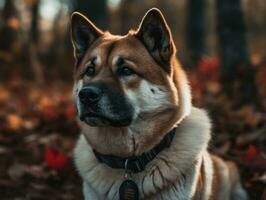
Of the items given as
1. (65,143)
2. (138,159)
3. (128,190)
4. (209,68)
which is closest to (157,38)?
(138,159)

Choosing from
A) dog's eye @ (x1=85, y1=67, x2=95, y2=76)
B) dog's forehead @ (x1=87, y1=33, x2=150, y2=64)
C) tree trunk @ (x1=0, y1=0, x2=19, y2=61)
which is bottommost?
tree trunk @ (x1=0, y1=0, x2=19, y2=61)

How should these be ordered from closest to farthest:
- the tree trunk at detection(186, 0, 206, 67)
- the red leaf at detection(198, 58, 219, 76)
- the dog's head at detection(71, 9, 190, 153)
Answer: the dog's head at detection(71, 9, 190, 153) < the red leaf at detection(198, 58, 219, 76) < the tree trunk at detection(186, 0, 206, 67)

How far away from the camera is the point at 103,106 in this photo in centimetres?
425

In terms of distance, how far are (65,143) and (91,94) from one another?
3092mm

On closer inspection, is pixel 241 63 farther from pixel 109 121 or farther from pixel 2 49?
pixel 2 49

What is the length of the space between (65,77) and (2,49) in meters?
2.16

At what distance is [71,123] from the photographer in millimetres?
7910

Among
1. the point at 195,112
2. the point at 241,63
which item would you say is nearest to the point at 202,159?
the point at 195,112

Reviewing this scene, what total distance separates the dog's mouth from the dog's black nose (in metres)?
0.12

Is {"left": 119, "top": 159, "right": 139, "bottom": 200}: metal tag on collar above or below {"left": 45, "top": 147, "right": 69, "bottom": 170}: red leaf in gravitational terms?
above

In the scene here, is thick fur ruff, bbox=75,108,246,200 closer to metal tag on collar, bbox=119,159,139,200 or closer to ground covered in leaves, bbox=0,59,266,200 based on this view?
metal tag on collar, bbox=119,159,139,200

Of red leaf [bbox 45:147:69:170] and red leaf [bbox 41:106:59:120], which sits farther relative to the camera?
red leaf [bbox 41:106:59:120]

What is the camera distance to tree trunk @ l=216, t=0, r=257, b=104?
774 centimetres

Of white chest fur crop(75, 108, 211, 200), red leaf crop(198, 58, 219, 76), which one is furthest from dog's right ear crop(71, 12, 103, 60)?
red leaf crop(198, 58, 219, 76)
